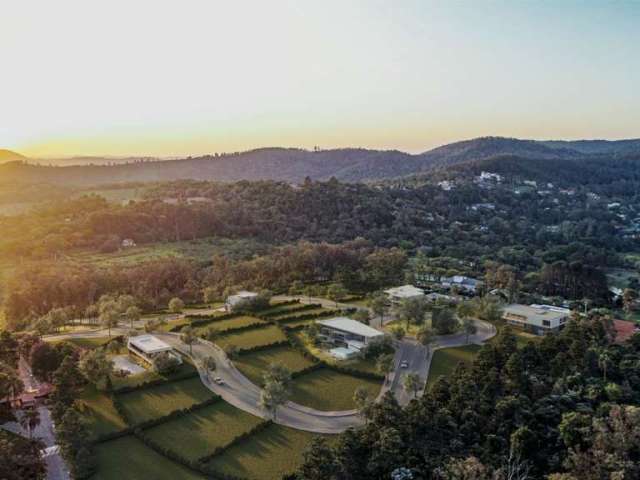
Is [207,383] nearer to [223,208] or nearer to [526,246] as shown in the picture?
[223,208]

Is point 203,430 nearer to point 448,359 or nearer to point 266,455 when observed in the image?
point 266,455

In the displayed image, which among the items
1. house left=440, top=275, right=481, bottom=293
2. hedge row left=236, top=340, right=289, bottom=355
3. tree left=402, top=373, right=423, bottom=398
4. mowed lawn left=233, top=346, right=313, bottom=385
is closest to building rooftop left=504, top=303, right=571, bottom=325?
house left=440, top=275, right=481, bottom=293

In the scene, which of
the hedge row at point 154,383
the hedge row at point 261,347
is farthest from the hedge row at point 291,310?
the hedge row at point 154,383

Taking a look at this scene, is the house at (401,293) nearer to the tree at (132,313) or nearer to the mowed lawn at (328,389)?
the mowed lawn at (328,389)

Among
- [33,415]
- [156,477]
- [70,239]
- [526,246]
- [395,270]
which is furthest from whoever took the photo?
[526,246]

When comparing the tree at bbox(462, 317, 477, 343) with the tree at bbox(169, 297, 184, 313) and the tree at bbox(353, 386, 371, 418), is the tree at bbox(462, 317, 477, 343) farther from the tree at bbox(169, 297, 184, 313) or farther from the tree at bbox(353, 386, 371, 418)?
the tree at bbox(169, 297, 184, 313)

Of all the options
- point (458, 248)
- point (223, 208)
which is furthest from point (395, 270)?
point (223, 208)

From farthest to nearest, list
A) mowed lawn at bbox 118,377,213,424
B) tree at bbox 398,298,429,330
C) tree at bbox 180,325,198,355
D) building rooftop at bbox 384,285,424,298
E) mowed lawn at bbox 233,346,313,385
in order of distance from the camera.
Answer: building rooftop at bbox 384,285,424,298, tree at bbox 398,298,429,330, tree at bbox 180,325,198,355, mowed lawn at bbox 233,346,313,385, mowed lawn at bbox 118,377,213,424
